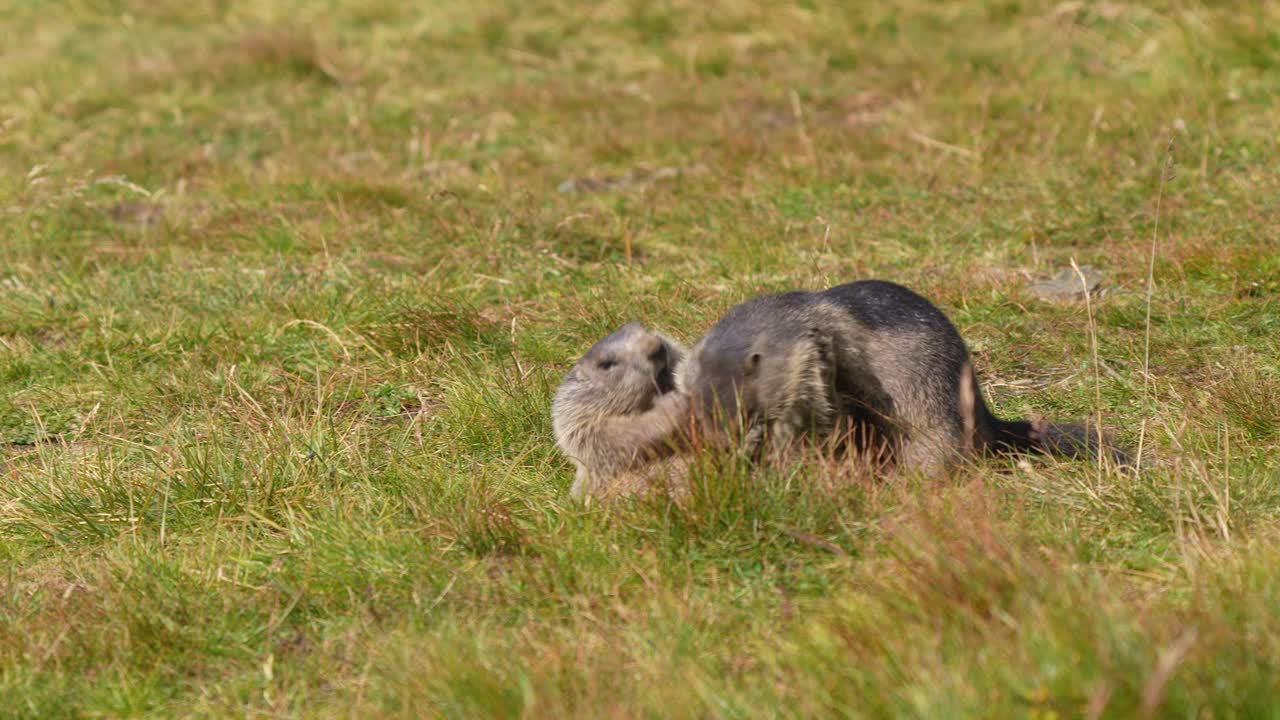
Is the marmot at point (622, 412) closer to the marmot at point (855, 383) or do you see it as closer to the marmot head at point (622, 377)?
the marmot head at point (622, 377)

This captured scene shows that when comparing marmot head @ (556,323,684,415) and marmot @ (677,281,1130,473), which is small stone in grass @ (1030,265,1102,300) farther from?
marmot head @ (556,323,684,415)

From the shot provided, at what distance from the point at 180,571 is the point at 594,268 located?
3247 mm

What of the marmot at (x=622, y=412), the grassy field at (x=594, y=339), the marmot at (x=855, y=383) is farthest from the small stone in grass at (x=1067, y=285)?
the marmot at (x=622, y=412)

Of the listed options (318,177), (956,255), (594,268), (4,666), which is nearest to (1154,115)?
(956,255)

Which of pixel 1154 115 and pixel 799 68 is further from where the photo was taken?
pixel 799 68

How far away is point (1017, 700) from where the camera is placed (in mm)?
2348

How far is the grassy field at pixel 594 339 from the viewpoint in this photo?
279 centimetres

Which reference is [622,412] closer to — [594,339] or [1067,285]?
[594,339]

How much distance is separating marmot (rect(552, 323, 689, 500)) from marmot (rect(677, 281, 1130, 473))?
0.48ft

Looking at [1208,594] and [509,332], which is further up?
[1208,594]

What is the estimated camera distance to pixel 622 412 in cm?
414

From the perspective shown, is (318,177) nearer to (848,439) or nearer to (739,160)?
(739,160)

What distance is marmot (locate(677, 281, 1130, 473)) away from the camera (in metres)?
3.83

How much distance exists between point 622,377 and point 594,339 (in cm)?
123
